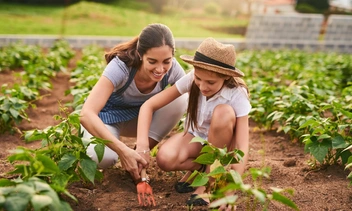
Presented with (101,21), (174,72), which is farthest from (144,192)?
(101,21)

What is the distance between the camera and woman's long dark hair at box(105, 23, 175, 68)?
8.43 ft

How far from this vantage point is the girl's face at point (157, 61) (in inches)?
101

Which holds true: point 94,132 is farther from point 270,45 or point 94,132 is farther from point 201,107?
point 270,45

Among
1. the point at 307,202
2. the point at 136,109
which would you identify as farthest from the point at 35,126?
the point at 307,202

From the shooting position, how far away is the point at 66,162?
81.8 inches

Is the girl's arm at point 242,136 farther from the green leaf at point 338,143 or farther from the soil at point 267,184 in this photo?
the green leaf at point 338,143

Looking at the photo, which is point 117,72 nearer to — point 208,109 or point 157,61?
point 157,61

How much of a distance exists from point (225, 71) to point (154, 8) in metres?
11.9

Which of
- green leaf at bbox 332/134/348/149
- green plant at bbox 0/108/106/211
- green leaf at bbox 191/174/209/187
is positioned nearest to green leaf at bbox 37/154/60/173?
green plant at bbox 0/108/106/211

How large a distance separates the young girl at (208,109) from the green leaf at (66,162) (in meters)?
0.48

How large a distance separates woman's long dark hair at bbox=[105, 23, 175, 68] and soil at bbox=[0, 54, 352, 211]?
2.18ft

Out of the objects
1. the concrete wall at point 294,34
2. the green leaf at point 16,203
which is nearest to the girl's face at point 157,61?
the green leaf at point 16,203

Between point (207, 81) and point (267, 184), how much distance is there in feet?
2.31

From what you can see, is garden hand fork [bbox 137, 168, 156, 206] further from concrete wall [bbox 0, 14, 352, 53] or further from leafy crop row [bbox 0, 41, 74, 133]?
concrete wall [bbox 0, 14, 352, 53]
